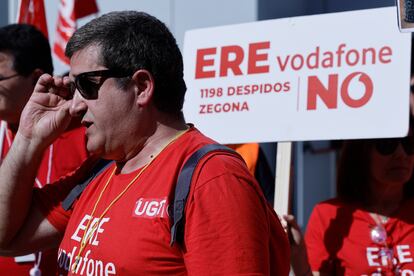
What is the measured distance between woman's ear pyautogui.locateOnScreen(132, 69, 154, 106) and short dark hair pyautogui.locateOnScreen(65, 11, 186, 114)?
2 centimetres

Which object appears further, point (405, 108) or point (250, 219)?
point (405, 108)

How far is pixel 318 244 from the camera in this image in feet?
12.6

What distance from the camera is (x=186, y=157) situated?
239 cm

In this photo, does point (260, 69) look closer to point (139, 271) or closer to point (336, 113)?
point (336, 113)

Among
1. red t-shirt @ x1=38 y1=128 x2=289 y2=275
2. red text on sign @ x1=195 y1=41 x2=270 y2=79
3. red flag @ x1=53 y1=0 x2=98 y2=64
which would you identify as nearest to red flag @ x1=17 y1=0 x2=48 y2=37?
red flag @ x1=53 y1=0 x2=98 y2=64

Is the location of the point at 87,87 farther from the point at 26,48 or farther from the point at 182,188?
the point at 26,48

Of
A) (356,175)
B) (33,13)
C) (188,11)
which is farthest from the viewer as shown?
(188,11)

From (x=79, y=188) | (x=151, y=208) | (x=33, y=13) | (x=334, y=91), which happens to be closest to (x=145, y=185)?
(x=151, y=208)

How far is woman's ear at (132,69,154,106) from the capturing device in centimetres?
248

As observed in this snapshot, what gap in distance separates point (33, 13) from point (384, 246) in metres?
2.36

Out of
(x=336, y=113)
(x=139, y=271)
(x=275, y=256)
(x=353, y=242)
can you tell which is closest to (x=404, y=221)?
(x=353, y=242)

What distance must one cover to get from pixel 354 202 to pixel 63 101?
1.53 m

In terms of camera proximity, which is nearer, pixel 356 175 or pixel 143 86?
pixel 143 86

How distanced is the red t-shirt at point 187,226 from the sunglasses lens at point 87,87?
10.2 inches
